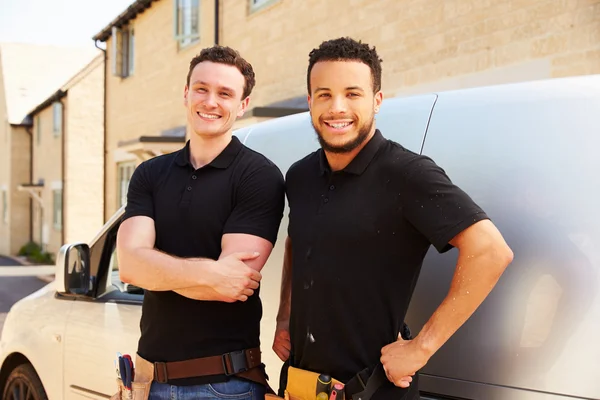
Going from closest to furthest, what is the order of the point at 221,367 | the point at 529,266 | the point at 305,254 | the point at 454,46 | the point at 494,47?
the point at 529,266
the point at 305,254
the point at 221,367
the point at 494,47
the point at 454,46

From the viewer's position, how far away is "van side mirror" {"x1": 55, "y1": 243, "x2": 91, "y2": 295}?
330 centimetres

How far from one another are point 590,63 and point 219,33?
23.9 ft

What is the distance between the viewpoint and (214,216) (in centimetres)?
221

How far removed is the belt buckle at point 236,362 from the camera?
2.16 meters

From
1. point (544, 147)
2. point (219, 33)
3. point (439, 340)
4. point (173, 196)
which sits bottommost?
point (439, 340)

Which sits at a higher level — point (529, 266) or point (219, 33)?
point (219, 33)

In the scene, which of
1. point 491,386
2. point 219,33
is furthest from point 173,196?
point 219,33

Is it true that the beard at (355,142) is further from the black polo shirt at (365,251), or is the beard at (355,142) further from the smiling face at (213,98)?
the smiling face at (213,98)

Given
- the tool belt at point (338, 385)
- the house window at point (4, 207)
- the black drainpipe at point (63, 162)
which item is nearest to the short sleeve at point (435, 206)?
the tool belt at point (338, 385)

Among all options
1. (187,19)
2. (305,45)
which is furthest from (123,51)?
A: (305,45)

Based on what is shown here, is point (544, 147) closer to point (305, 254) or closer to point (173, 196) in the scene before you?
point (305, 254)

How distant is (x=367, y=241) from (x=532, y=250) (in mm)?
451

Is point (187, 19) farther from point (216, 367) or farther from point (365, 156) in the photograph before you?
point (365, 156)

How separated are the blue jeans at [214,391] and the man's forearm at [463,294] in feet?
2.33
